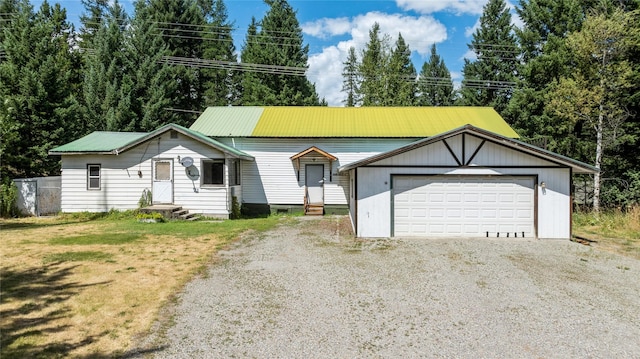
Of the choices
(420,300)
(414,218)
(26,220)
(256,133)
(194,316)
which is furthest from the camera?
(256,133)

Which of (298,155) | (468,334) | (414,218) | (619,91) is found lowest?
(468,334)

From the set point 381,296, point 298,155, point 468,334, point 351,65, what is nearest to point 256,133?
point 298,155

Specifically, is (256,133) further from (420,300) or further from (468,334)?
(468,334)

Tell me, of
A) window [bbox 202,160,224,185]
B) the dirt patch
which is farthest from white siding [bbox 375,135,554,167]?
window [bbox 202,160,224,185]

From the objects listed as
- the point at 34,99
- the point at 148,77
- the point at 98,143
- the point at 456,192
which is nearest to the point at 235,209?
the point at 98,143

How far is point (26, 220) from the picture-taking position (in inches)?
587

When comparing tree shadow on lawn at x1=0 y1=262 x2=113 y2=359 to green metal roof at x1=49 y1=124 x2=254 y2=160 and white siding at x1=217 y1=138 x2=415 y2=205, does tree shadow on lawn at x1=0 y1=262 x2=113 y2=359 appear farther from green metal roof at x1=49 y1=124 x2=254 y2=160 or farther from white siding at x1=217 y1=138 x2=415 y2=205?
white siding at x1=217 y1=138 x2=415 y2=205

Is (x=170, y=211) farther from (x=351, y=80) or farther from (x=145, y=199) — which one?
(x=351, y=80)

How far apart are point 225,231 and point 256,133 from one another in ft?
23.2

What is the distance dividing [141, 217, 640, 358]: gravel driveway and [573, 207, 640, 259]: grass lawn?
5.02 ft

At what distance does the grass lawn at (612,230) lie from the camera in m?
10.4

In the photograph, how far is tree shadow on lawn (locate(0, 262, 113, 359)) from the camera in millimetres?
4016

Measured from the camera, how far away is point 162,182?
15.5 meters

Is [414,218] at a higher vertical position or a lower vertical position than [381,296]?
higher
